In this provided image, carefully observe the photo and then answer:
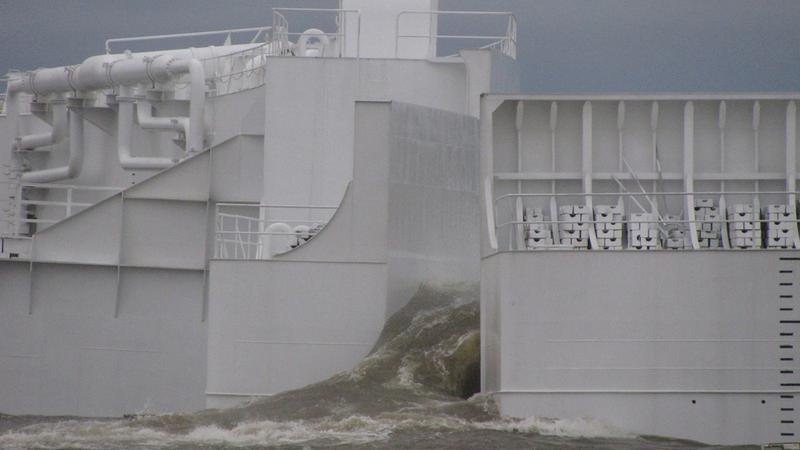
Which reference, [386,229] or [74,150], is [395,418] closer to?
[386,229]

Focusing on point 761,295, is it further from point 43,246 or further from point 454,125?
point 43,246

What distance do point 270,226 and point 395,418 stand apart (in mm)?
7673

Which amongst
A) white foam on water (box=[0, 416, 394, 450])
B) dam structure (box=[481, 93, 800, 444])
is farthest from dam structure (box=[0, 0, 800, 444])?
white foam on water (box=[0, 416, 394, 450])

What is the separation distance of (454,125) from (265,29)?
40.8ft

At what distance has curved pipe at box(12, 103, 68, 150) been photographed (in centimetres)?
3859

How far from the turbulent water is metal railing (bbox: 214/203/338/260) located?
→ 9.40ft

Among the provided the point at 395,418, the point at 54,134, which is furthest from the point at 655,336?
the point at 54,134

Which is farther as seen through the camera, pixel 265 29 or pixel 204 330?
pixel 265 29

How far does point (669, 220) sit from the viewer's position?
23641 millimetres

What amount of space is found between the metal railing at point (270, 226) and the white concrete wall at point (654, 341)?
6381 mm

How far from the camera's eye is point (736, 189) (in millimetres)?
24922

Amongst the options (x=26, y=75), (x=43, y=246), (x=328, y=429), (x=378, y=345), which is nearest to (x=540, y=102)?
(x=378, y=345)

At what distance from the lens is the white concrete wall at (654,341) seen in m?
21.8

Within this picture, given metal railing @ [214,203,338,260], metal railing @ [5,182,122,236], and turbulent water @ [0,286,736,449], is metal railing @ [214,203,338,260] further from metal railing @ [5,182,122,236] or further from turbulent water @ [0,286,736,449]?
metal railing @ [5,182,122,236]
